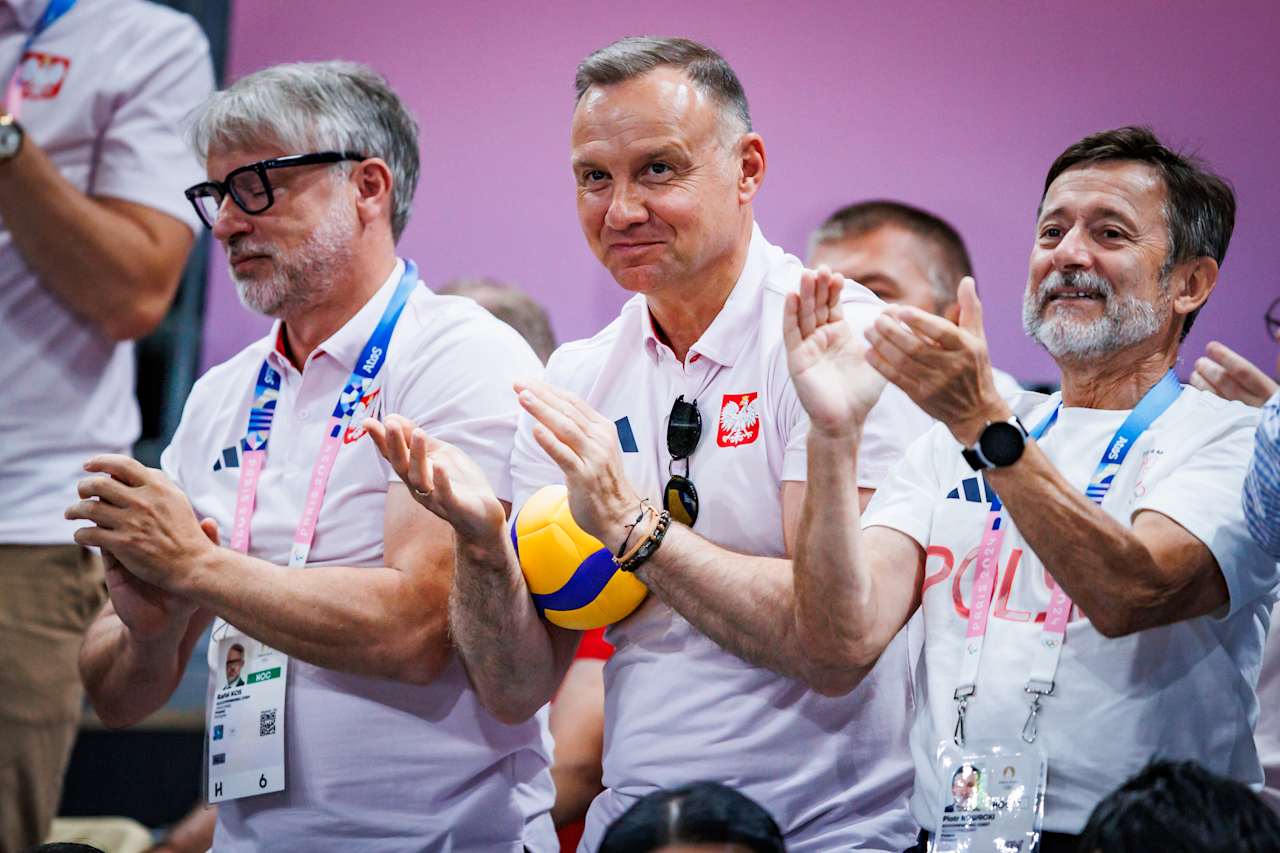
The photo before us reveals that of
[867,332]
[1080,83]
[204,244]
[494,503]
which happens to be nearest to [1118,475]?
[867,332]

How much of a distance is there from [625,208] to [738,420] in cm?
43

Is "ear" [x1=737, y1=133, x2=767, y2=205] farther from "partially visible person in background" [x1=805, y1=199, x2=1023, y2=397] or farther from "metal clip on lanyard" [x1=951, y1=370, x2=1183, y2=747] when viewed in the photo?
"partially visible person in background" [x1=805, y1=199, x2=1023, y2=397]

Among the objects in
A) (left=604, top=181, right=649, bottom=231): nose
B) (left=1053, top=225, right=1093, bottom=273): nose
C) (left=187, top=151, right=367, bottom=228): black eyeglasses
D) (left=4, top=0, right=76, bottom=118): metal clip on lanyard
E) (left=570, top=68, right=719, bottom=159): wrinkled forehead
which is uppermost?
(left=4, top=0, right=76, bottom=118): metal clip on lanyard

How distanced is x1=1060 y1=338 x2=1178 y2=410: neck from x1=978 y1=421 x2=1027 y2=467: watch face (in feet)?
1.58

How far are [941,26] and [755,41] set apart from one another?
542mm

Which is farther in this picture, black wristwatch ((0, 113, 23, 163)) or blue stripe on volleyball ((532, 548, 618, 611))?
black wristwatch ((0, 113, 23, 163))

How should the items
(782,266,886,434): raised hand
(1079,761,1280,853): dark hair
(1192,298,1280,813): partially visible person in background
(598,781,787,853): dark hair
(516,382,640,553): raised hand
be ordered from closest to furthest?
(1079,761,1280,853): dark hair < (598,781,787,853): dark hair < (1192,298,1280,813): partially visible person in background < (782,266,886,434): raised hand < (516,382,640,553): raised hand

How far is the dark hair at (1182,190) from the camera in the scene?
8.84 feet

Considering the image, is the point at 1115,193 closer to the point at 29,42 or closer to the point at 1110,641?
the point at 1110,641

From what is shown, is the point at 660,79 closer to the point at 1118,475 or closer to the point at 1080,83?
the point at 1118,475

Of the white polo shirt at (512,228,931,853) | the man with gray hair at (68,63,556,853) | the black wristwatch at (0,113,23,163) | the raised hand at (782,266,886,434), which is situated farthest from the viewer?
the black wristwatch at (0,113,23,163)

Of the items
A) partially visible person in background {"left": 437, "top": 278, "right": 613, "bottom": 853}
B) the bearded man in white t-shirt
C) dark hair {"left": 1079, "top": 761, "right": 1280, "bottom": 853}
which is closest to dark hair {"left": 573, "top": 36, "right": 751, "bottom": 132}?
the bearded man in white t-shirt

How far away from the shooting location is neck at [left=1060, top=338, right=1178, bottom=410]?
2.67 metres

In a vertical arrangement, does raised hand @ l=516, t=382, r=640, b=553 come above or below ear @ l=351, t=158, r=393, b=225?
below
